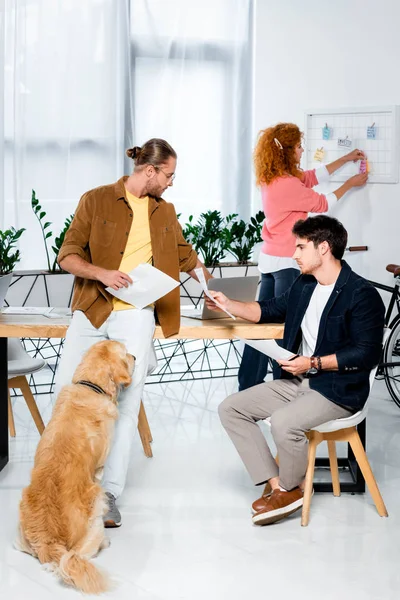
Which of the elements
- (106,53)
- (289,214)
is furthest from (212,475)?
A: (106,53)

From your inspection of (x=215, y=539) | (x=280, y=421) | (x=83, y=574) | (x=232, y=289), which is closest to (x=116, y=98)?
(x=232, y=289)

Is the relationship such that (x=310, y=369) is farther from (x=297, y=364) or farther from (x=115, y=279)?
(x=115, y=279)

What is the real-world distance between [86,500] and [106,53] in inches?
170

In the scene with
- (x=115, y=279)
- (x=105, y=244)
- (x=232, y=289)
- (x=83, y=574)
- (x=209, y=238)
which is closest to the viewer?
(x=83, y=574)

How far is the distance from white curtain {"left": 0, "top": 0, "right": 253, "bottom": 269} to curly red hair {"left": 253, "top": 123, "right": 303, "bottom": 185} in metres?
2.04

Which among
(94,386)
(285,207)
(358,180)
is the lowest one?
(94,386)

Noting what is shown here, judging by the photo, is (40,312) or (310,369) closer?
(310,369)

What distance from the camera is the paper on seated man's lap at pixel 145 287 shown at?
3414 millimetres

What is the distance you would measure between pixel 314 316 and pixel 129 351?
2.57 ft

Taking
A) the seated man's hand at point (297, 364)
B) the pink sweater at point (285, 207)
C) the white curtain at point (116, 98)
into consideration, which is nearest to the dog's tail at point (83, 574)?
the seated man's hand at point (297, 364)

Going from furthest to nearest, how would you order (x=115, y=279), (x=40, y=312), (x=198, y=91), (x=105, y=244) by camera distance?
(x=198, y=91) → (x=40, y=312) → (x=105, y=244) → (x=115, y=279)

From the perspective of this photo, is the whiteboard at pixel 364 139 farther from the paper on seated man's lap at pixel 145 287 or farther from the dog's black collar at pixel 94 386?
the dog's black collar at pixel 94 386

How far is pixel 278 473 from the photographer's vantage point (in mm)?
3453

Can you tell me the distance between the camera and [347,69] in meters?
5.87
